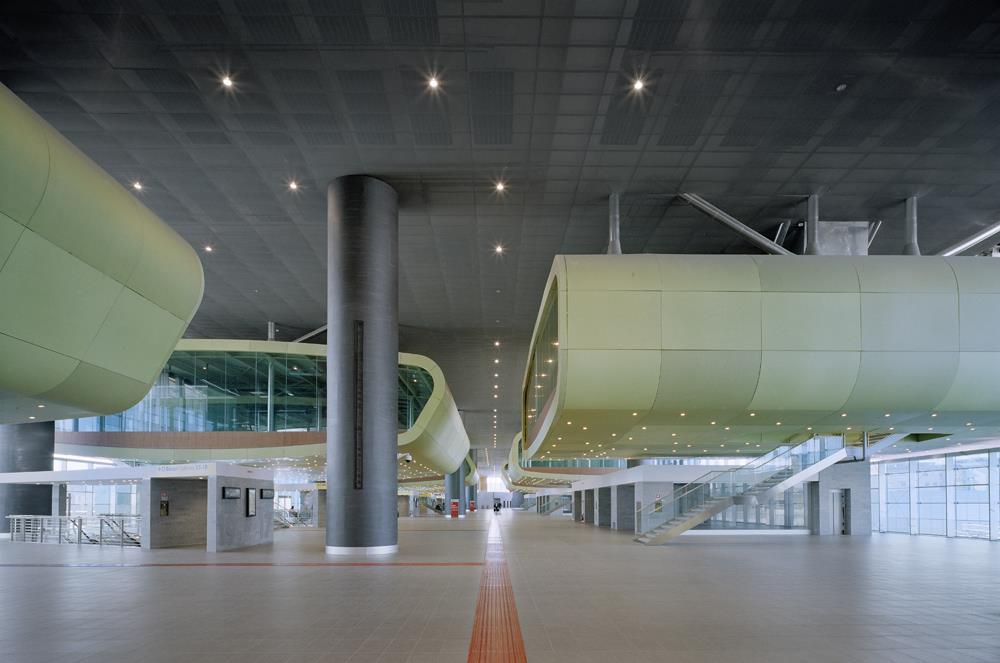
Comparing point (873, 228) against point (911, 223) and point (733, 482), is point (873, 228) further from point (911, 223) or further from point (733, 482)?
point (733, 482)

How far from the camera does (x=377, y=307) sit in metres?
22.4

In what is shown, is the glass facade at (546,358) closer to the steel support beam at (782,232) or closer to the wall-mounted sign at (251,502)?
the steel support beam at (782,232)

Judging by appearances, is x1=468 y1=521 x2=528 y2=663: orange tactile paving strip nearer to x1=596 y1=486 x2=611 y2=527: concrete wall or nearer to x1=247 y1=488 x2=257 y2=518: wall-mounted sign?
x1=247 y1=488 x2=257 y2=518: wall-mounted sign

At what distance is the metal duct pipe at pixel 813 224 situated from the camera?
24188 millimetres

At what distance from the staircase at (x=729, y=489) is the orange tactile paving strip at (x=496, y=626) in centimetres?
1385

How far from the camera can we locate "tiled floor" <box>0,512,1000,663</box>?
921 centimetres

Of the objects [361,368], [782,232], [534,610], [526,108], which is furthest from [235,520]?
[782,232]

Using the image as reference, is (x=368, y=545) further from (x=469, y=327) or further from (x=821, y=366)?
(x=469, y=327)

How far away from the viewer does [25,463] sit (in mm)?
33656

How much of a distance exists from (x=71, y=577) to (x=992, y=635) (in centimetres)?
1646

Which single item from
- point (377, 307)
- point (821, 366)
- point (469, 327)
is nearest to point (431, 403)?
point (469, 327)

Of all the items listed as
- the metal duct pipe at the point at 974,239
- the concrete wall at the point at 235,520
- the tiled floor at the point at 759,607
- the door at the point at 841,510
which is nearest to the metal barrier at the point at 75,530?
the concrete wall at the point at 235,520

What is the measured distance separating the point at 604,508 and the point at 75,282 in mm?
39453

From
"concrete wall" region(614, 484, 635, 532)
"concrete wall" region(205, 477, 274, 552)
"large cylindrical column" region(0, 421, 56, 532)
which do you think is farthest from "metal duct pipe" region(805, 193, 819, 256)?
"large cylindrical column" region(0, 421, 56, 532)
